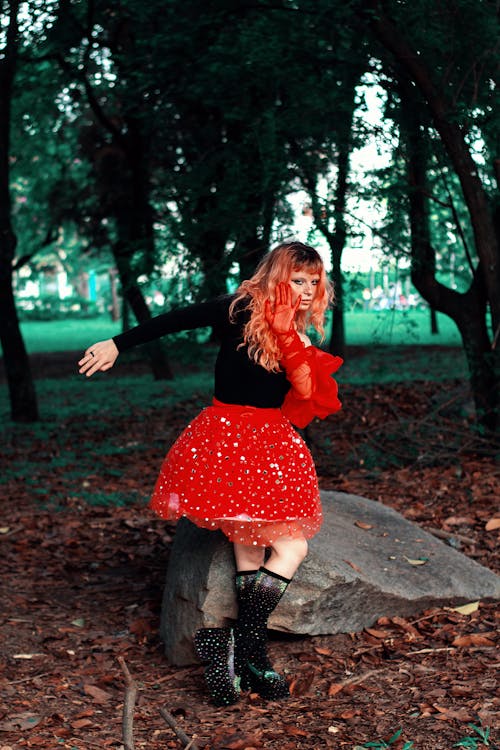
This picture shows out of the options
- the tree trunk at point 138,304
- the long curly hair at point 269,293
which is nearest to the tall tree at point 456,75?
the tree trunk at point 138,304

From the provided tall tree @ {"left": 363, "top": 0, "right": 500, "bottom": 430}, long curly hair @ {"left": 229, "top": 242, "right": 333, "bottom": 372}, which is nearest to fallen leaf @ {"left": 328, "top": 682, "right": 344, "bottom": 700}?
long curly hair @ {"left": 229, "top": 242, "right": 333, "bottom": 372}

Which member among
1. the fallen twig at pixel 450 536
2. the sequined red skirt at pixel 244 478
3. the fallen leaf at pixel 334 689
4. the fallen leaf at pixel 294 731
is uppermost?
the sequined red skirt at pixel 244 478

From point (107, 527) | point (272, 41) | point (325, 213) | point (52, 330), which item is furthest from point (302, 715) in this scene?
point (52, 330)

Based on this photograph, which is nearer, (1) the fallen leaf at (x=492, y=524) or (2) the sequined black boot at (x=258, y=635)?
(2) the sequined black boot at (x=258, y=635)

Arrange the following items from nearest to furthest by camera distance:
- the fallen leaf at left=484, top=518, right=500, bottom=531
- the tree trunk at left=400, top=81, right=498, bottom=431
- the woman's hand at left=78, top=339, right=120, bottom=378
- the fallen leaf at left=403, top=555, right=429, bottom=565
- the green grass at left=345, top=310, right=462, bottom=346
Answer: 1. the woman's hand at left=78, top=339, right=120, bottom=378
2. the fallen leaf at left=403, top=555, right=429, bottom=565
3. the fallen leaf at left=484, top=518, right=500, bottom=531
4. the tree trunk at left=400, top=81, right=498, bottom=431
5. the green grass at left=345, top=310, right=462, bottom=346

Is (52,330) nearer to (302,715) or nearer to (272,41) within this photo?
(272,41)

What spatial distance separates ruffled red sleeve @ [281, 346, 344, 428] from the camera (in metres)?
3.82

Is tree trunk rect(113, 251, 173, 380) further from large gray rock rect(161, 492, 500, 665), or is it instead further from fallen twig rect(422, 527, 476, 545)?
large gray rock rect(161, 492, 500, 665)

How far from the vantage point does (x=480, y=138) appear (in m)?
7.19

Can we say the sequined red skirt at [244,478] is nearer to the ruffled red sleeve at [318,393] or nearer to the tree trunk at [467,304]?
the ruffled red sleeve at [318,393]

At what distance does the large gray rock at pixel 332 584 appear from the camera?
4262 mm

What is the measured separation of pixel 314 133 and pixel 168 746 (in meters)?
5.61

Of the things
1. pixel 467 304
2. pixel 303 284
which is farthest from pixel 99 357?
pixel 467 304

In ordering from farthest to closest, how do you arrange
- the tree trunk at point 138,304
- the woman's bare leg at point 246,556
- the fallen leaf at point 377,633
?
the tree trunk at point 138,304
the fallen leaf at point 377,633
the woman's bare leg at point 246,556
